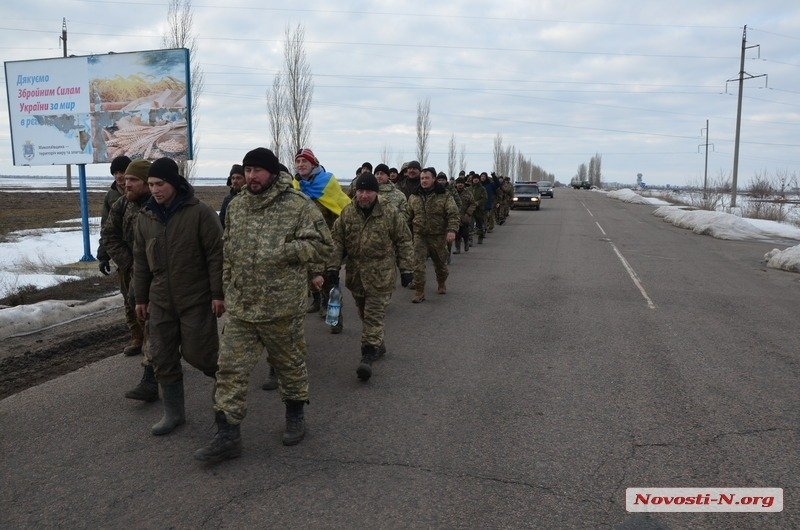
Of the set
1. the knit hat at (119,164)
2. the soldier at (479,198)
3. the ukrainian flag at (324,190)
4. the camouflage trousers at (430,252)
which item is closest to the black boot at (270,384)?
the ukrainian flag at (324,190)

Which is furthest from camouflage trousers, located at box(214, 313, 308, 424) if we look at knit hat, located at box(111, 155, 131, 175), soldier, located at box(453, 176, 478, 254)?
soldier, located at box(453, 176, 478, 254)

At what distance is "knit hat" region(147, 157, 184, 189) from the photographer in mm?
4070

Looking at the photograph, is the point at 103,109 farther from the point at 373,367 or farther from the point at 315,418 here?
the point at 315,418

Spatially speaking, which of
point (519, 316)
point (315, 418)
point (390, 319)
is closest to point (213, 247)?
point (315, 418)

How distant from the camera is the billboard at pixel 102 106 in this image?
12461 mm

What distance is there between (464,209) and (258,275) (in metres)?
10.8

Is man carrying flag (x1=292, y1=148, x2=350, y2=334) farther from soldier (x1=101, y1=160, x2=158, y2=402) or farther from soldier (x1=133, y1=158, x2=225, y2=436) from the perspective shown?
soldier (x1=133, y1=158, x2=225, y2=436)

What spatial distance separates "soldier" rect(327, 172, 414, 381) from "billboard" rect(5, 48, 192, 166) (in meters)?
8.02

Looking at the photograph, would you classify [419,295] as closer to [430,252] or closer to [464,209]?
[430,252]

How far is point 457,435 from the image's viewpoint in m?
4.29

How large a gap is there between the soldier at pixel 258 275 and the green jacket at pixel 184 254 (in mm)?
127

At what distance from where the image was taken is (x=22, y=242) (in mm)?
16781

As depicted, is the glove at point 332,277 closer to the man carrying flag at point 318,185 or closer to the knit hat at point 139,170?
the man carrying flag at point 318,185

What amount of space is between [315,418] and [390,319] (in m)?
3.44
